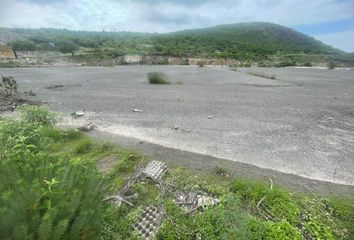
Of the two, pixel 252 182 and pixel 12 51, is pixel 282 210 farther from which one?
pixel 12 51

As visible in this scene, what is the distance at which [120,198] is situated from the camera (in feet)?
12.9

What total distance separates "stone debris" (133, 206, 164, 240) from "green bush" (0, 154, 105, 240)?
2.18 ft

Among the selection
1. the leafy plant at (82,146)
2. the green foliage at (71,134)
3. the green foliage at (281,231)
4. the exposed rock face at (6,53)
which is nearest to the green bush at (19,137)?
the leafy plant at (82,146)

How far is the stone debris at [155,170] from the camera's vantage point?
465 cm

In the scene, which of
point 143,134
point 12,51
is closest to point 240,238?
point 143,134

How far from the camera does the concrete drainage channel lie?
3.60 metres

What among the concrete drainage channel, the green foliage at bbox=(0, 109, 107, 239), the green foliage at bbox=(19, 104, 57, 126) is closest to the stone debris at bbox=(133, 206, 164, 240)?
the concrete drainage channel

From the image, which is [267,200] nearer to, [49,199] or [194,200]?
[194,200]

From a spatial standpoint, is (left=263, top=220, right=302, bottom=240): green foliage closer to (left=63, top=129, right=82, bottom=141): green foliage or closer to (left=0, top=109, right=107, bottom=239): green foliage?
(left=0, top=109, right=107, bottom=239): green foliage

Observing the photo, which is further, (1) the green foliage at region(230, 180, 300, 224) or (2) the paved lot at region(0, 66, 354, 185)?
(2) the paved lot at region(0, 66, 354, 185)

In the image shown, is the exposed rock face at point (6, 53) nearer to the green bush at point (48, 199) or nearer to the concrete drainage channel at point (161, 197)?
the concrete drainage channel at point (161, 197)

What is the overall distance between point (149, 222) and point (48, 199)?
1401 mm

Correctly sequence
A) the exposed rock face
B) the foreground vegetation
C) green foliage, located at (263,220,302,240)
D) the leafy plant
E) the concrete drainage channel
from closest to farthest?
the foreground vegetation, green foliage, located at (263,220,302,240), the concrete drainage channel, the leafy plant, the exposed rock face

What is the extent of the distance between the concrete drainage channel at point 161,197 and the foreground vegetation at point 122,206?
0.27ft
